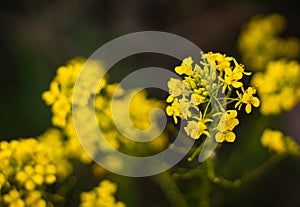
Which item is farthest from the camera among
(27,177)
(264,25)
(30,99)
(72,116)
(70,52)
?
(70,52)

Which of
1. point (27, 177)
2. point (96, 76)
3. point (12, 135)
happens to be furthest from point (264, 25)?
point (27, 177)

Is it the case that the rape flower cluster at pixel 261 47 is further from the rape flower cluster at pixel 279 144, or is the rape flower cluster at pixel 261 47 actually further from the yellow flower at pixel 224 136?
the yellow flower at pixel 224 136

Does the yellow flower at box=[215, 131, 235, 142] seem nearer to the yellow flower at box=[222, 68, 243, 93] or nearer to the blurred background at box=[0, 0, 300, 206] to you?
the yellow flower at box=[222, 68, 243, 93]

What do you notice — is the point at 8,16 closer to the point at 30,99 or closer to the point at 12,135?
the point at 30,99

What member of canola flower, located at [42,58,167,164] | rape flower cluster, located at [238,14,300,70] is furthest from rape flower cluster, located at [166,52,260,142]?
rape flower cluster, located at [238,14,300,70]

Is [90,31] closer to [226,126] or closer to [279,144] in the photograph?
[279,144]
